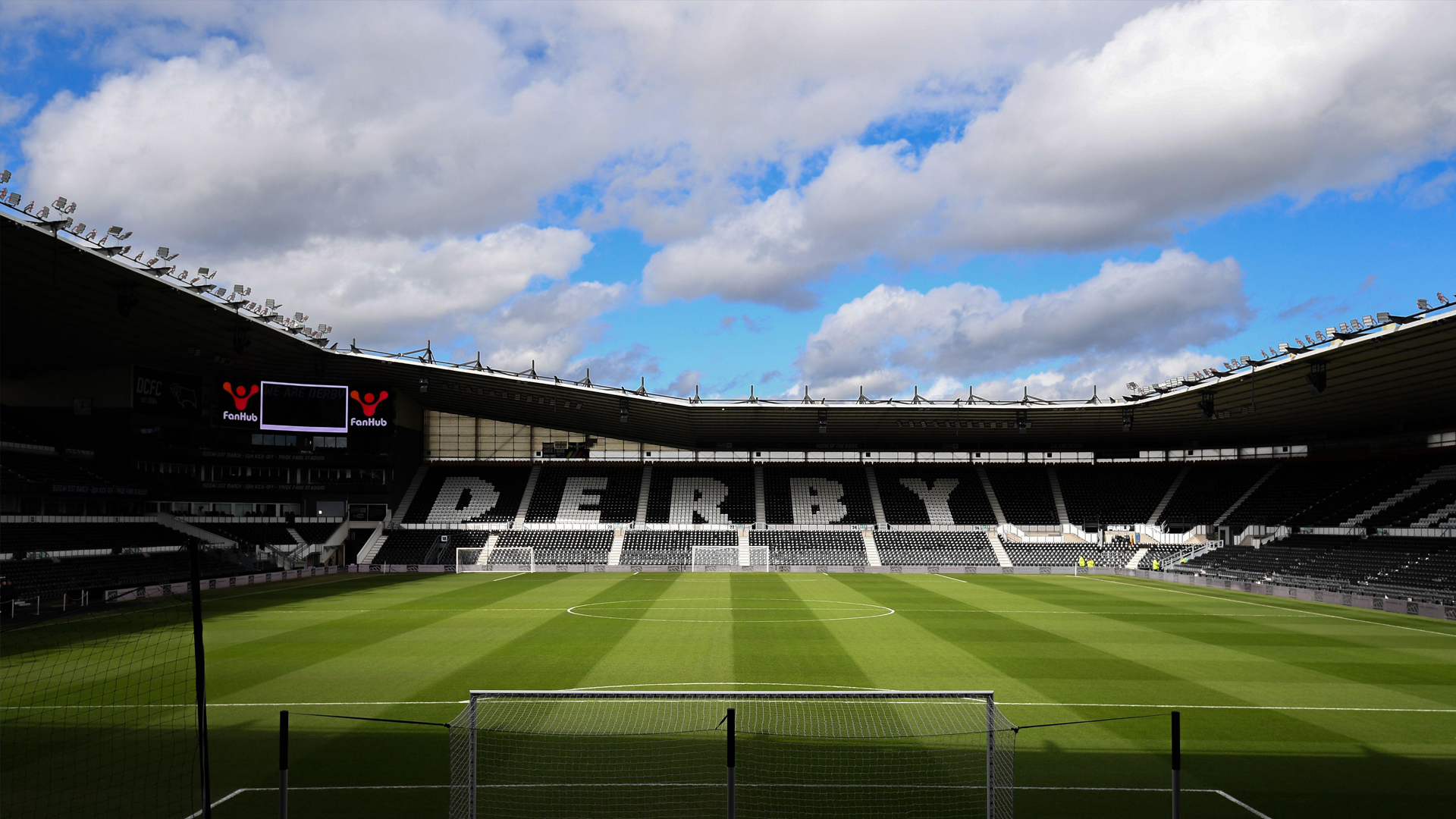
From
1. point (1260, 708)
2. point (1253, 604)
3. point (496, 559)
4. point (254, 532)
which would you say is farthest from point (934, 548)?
point (1260, 708)

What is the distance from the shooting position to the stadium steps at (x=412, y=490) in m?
59.5

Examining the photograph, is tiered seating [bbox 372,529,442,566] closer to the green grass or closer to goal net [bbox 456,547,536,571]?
goal net [bbox 456,547,536,571]

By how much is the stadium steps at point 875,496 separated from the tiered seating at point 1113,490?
12816mm

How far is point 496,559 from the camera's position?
180 feet

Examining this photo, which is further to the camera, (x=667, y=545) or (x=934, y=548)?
(x=934, y=548)

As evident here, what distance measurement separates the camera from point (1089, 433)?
6112cm

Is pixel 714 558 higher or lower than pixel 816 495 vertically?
lower

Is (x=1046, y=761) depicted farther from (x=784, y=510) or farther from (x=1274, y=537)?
(x=784, y=510)

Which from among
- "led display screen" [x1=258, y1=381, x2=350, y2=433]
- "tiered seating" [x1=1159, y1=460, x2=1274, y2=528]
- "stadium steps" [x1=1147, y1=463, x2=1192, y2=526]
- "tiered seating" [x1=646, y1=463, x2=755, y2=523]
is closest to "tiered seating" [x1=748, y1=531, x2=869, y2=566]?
"tiered seating" [x1=646, y1=463, x2=755, y2=523]

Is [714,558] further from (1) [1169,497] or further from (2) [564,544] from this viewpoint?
(1) [1169,497]

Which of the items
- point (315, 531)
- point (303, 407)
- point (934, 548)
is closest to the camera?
point (303, 407)

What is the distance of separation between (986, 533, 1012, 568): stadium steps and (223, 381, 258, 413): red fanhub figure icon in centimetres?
4411

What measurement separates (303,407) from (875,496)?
124ft

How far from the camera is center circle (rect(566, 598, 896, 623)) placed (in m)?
28.1
